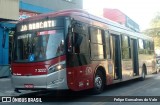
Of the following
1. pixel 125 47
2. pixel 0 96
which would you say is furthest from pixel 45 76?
Result: pixel 125 47

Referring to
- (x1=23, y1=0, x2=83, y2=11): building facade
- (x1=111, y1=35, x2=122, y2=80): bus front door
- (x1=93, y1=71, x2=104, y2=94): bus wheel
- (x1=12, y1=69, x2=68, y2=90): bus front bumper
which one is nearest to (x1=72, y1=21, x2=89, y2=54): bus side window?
(x1=12, y1=69, x2=68, y2=90): bus front bumper

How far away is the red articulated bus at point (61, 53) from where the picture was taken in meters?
10.3

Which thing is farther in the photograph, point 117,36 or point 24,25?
point 117,36

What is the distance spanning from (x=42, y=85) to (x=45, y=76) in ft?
1.03

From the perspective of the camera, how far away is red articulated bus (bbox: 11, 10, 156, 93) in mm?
10336

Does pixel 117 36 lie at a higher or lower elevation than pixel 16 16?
lower

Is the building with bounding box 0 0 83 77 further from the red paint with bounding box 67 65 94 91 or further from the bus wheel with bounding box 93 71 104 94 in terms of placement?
the red paint with bounding box 67 65 94 91

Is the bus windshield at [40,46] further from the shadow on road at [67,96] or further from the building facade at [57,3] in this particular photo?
the building facade at [57,3]

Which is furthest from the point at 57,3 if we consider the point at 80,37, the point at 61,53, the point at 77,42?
the point at 61,53

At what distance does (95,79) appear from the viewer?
1225 cm

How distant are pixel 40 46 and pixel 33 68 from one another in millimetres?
Answer: 776

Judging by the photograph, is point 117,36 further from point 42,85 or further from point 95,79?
point 42,85

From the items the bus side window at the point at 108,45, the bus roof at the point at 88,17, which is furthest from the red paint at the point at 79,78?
the bus side window at the point at 108,45

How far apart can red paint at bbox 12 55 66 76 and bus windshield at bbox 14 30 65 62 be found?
14 centimetres
